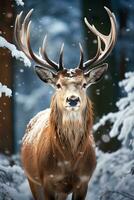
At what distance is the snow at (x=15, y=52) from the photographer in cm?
379

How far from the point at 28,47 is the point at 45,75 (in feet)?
0.69

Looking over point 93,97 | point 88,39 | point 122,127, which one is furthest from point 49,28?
point 122,127

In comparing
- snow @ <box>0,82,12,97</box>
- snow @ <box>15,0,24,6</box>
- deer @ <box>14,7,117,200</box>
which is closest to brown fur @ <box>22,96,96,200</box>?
deer @ <box>14,7,117,200</box>

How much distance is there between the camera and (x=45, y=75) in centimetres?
364

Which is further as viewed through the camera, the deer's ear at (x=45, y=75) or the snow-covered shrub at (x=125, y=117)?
the snow-covered shrub at (x=125, y=117)

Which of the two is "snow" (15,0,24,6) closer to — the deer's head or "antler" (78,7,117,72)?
the deer's head

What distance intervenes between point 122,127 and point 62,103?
56cm

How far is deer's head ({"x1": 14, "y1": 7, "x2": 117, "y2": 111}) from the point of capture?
348cm

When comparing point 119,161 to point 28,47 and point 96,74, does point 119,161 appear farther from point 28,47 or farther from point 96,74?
point 28,47

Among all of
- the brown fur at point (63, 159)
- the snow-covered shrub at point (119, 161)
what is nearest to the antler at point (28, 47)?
the brown fur at point (63, 159)

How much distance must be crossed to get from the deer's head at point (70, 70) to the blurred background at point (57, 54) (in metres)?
0.08

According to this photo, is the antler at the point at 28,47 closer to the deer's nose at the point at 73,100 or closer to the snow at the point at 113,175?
the deer's nose at the point at 73,100

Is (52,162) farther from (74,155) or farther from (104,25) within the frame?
(104,25)

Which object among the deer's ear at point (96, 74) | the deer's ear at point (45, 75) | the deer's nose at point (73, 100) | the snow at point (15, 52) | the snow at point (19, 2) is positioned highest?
the snow at point (19, 2)
